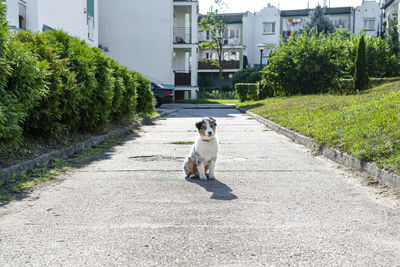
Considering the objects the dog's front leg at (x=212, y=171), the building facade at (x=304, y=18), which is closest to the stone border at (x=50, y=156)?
the dog's front leg at (x=212, y=171)

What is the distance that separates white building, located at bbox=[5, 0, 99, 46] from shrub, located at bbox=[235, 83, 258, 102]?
11.9 meters

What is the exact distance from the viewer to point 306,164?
23.5 feet

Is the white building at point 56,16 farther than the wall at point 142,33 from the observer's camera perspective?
No

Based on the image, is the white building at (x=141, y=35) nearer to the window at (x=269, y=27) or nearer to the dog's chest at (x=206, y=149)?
the window at (x=269, y=27)

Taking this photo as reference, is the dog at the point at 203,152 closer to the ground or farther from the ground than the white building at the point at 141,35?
closer to the ground

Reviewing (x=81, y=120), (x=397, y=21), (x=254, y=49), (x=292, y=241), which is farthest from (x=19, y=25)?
(x=254, y=49)

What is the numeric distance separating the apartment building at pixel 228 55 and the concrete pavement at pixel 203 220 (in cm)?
4728

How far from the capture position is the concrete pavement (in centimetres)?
309

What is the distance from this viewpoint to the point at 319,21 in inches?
2044

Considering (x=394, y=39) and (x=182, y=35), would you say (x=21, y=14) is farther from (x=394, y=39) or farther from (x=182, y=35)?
(x=394, y=39)

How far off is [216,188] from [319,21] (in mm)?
50927

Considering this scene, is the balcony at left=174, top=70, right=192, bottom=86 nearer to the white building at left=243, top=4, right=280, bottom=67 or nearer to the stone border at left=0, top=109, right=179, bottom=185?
the white building at left=243, top=4, right=280, bottom=67

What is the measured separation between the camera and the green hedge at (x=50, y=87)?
5.66 metres

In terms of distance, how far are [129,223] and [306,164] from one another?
163 inches
